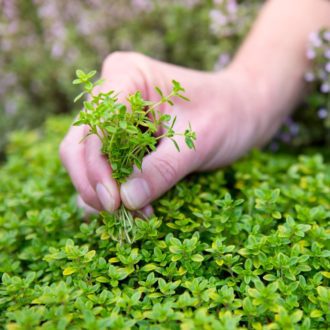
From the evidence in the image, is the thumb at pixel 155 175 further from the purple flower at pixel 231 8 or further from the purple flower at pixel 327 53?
the purple flower at pixel 231 8

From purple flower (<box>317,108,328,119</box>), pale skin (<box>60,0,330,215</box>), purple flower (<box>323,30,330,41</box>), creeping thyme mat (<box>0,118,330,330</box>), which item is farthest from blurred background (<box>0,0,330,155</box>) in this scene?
creeping thyme mat (<box>0,118,330,330</box>)

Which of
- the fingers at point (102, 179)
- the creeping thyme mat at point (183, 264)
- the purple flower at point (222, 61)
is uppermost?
the fingers at point (102, 179)

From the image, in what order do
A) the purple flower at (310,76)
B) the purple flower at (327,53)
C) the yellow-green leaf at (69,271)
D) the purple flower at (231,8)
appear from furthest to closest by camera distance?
the purple flower at (231,8), the purple flower at (310,76), the purple flower at (327,53), the yellow-green leaf at (69,271)

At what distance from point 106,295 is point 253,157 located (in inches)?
40.4

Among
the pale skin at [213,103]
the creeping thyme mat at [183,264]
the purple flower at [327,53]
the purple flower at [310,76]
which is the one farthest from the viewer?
the purple flower at [310,76]

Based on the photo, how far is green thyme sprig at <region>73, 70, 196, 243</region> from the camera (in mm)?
1100

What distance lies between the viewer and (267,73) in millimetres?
2113

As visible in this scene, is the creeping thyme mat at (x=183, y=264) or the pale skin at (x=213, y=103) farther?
the pale skin at (x=213, y=103)

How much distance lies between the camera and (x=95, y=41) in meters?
3.07

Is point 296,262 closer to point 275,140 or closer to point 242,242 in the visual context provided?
point 242,242

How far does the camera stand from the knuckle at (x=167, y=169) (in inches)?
51.5

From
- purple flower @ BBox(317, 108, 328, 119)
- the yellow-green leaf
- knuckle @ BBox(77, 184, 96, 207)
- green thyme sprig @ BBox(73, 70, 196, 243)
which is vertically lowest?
purple flower @ BBox(317, 108, 328, 119)

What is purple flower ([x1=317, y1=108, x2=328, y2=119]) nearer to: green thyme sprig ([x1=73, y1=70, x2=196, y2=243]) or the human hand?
the human hand

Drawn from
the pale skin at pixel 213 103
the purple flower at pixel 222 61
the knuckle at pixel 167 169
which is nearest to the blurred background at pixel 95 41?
the purple flower at pixel 222 61
